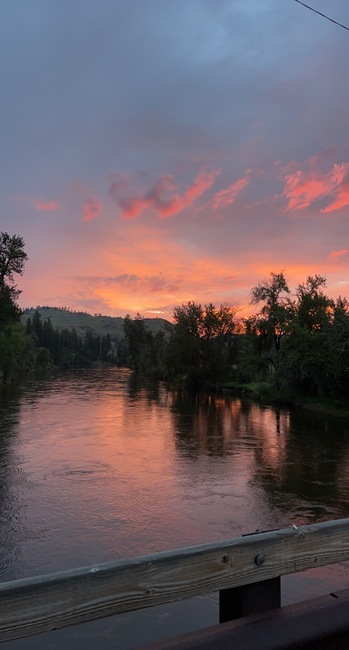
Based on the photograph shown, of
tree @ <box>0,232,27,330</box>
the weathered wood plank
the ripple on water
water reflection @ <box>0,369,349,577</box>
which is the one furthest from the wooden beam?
tree @ <box>0,232,27,330</box>

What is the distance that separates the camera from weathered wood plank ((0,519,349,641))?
6.38ft

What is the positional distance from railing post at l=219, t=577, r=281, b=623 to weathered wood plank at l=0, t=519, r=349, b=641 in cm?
6

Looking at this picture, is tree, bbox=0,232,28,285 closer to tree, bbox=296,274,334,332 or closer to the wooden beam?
tree, bbox=296,274,334,332

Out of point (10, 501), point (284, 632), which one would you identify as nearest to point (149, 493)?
point (10, 501)

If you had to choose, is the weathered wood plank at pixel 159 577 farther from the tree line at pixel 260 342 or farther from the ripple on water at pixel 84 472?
the tree line at pixel 260 342

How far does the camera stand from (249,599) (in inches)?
92.7

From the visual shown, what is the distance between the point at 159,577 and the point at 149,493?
10594 millimetres

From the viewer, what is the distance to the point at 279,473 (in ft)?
48.5

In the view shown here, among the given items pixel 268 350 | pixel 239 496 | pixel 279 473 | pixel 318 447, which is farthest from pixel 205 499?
pixel 268 350

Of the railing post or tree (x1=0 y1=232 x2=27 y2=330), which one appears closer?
the railing post

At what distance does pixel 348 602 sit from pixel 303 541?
0.37 metres

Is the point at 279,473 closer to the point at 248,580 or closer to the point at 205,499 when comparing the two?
the point at 205,499

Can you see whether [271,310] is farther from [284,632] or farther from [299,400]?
[284,632]

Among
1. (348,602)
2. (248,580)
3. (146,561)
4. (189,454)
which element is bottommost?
(189,454)
